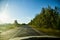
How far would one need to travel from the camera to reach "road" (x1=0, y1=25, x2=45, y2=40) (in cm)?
381

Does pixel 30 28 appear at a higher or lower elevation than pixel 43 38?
higher

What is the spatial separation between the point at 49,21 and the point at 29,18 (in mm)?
494

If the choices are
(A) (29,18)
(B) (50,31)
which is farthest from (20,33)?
(B) (50,31)

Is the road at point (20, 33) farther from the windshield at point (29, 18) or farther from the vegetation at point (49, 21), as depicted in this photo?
the vegetation at point (49, 21)

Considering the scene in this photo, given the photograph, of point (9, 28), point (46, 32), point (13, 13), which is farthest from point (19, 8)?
point (46, 32)

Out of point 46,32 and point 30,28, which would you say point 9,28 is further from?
point 46,32

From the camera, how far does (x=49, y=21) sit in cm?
412

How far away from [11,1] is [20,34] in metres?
0.77

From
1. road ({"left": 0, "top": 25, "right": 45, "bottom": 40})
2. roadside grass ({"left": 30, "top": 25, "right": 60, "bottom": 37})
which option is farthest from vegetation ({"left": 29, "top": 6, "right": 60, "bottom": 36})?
road ({"left": 0, "top": 25, "right": 45, "bottom": 40})

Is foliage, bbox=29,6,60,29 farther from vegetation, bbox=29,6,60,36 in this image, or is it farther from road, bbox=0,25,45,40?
road, bbox=0,25,45,40

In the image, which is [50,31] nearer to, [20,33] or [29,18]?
[29,18]

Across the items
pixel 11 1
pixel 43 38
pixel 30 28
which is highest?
pixel 11 1

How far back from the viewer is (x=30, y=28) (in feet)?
13.2

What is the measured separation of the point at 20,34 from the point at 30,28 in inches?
11.0
